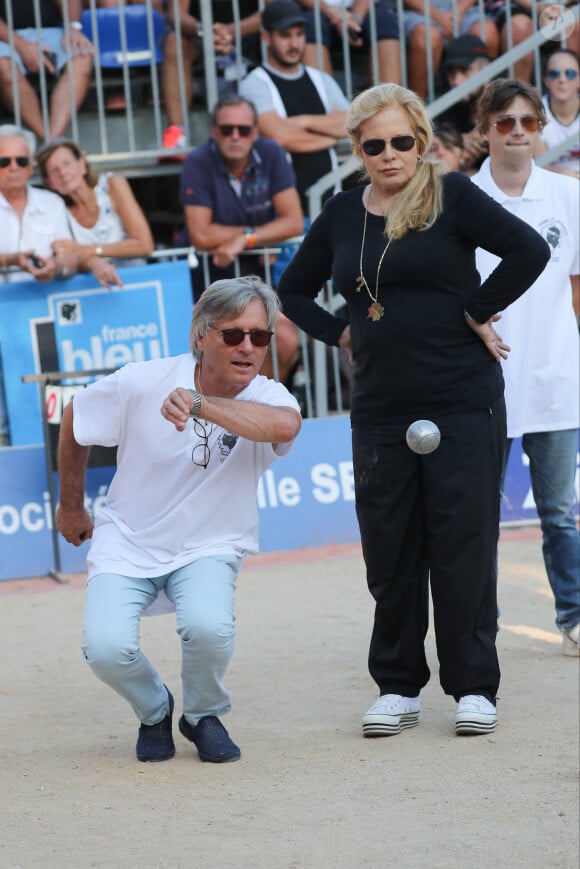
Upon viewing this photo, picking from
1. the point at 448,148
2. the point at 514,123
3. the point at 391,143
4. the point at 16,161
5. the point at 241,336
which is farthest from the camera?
the point at 448,148

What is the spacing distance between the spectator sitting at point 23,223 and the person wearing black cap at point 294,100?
5.14 ft

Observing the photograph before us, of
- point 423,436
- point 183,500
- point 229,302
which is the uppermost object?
point 229,302

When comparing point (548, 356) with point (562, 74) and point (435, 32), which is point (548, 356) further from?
point (435, 32)

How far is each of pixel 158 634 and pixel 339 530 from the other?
206 centimetres

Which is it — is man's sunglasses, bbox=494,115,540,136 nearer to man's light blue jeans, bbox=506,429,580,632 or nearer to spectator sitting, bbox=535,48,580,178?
man's light blue jeans, bbox=506,429,580,632

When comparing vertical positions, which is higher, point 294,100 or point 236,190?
point 294,100

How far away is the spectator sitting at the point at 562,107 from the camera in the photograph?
9.22 m

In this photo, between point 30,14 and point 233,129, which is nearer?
point 233,129

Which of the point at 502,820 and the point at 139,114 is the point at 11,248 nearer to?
the point at 139,114

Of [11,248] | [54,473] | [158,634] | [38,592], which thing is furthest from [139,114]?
[158,634]

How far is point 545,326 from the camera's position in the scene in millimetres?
5340

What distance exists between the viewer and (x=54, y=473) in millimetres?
7570

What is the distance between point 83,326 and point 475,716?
4.23 m

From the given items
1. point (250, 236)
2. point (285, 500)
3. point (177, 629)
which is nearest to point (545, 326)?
point (177, 629)
